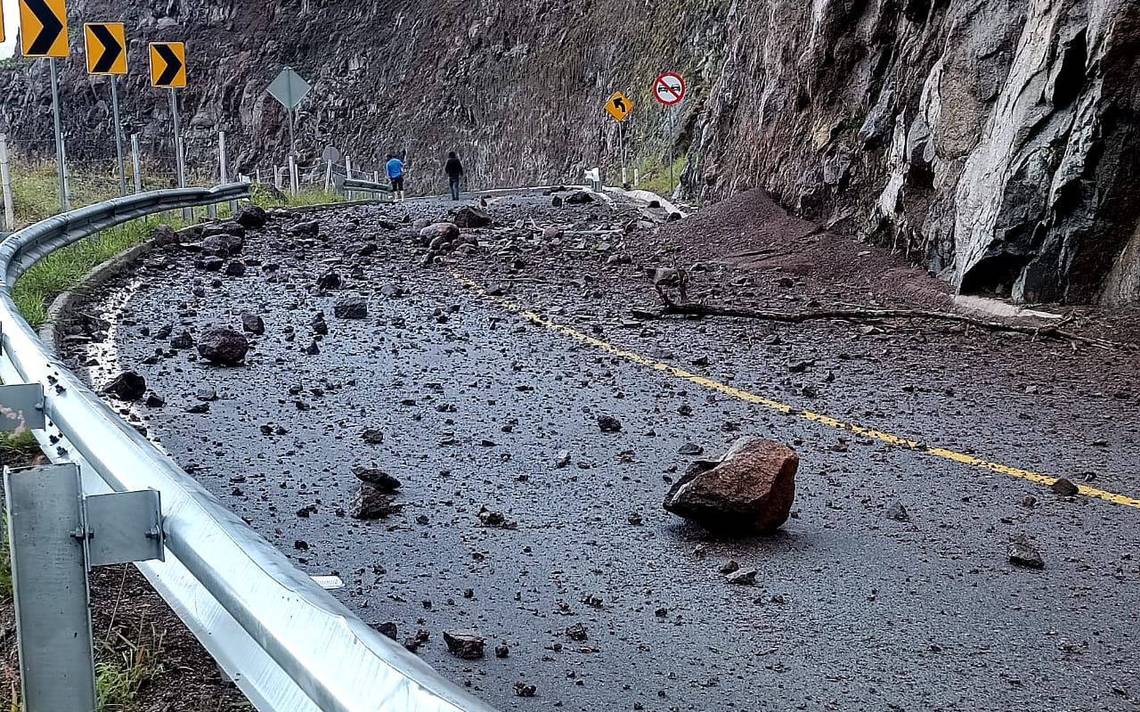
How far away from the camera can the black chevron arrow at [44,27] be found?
1762cm


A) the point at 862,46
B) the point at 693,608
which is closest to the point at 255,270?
the point at 862,46

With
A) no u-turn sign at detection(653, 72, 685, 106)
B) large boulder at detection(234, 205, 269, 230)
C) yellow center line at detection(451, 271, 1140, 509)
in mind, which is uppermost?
no u-turn sign at detection(653, 72, 685, 106)

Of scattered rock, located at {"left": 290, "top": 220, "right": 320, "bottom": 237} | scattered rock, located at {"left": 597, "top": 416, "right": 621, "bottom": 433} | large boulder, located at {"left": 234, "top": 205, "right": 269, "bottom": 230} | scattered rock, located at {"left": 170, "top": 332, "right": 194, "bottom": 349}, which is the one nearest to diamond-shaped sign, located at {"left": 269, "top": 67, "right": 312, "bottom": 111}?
large boulder, located at {"left": 234, "top": 205, "right": 269, "bottom": 230}

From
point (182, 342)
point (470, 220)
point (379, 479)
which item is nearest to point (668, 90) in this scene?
point (470, 220)

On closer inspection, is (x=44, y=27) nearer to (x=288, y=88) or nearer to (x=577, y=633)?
(x=288, y=88)

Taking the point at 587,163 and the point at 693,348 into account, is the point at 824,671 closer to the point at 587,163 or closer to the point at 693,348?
the point at 693,348

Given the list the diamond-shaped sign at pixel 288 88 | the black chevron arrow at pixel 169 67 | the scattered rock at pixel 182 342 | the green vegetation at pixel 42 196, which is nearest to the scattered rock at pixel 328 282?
the scattered rock at pixel 182 342

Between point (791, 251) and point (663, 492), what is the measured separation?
1200 cm

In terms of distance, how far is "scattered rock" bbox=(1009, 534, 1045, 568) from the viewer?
5.64 metres

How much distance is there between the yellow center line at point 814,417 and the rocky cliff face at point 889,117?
465 cm

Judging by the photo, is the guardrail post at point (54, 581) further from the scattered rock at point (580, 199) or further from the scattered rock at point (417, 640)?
the scattered rock at point (580, 199)

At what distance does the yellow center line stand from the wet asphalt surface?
0.41 ft

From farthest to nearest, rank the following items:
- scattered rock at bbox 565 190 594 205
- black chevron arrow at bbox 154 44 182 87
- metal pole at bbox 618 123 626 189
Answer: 1. metal pole at bbox 618 123 626 189
2. scattered rock at bbox 565 190 594 205
3. black chevron arrow at bbox 154 44 182 87

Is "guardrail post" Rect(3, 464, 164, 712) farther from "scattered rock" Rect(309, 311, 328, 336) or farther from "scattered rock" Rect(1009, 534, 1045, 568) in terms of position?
"scattered rock" Rect(309, 311, 328, 336)
